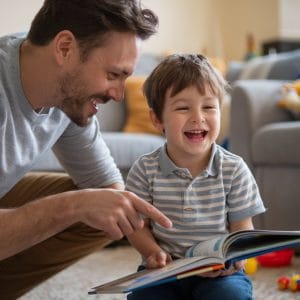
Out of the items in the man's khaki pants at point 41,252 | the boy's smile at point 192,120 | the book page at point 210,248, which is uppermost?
the boy's smile at point 192,120

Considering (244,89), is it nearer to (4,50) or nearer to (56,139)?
(56,139)

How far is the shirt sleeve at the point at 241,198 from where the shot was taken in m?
1.21

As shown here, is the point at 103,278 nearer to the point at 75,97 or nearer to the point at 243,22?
the point at 75,97

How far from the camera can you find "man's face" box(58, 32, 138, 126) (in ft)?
4.23

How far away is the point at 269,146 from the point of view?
6.95 ft

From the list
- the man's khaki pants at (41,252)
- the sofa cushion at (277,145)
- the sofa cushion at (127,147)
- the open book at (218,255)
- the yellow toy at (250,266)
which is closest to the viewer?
the open book at (218,255)

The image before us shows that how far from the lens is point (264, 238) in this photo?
103 cm

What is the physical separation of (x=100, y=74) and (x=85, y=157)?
1.05 ft

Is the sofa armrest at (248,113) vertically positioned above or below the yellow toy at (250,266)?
above

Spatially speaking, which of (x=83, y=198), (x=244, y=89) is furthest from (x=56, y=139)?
(x=244, y=89)

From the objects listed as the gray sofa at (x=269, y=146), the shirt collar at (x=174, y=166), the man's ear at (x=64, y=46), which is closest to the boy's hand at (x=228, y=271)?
the shirt collar at (x=174, y=166)

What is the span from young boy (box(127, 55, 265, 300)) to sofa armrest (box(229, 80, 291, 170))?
39.1 inches

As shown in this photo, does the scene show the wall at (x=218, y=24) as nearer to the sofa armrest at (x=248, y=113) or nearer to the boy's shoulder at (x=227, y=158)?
the sofa armrest at (x=248, y=113)

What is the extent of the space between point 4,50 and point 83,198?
53cm
